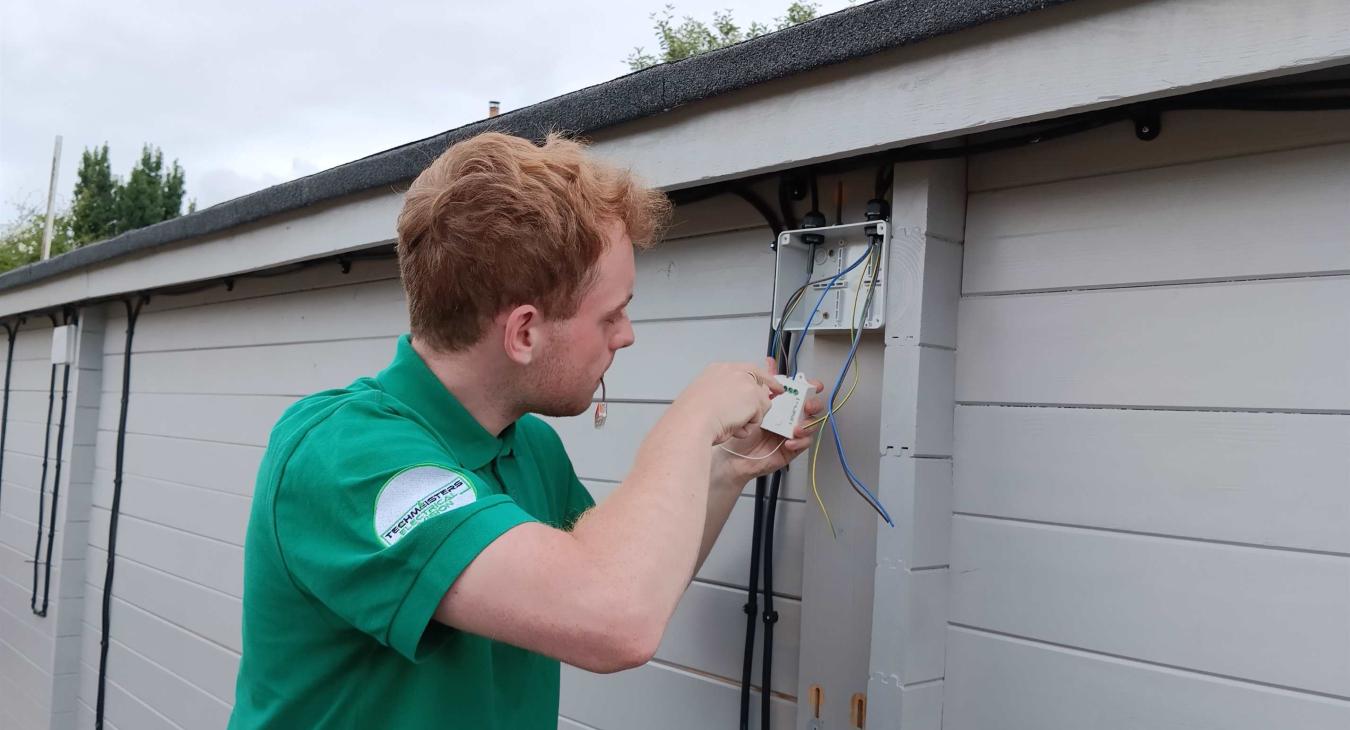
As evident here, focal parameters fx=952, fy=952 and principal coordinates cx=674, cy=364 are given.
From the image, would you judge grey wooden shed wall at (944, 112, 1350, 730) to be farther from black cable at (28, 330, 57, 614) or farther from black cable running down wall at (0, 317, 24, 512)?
black cable running down wall at (0, 317, 24, 512)

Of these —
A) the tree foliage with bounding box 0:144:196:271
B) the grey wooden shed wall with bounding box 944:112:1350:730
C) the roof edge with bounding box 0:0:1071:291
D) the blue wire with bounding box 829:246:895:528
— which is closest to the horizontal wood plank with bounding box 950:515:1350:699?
the grey wooden shed wall with bounding box 944:112:1350:730

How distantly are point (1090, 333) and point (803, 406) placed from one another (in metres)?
0.46

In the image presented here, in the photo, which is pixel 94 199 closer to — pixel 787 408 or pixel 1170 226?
pixel 787 408

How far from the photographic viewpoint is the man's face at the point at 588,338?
1.35 m

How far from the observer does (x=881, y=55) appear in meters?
1.46

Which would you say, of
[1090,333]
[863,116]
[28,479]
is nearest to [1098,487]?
[1090,333]

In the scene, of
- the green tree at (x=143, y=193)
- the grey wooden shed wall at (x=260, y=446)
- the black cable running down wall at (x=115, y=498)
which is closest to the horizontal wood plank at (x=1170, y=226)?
the grey wooden shed wall at (x=260, y=446)

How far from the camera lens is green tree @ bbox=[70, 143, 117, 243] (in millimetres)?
39250

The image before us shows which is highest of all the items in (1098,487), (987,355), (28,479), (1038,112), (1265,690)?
(1038,112)

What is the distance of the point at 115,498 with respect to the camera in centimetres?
490

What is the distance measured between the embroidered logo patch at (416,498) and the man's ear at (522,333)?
0.83ft

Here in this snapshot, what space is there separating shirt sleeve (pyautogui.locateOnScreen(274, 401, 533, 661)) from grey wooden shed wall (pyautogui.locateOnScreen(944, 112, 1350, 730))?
83 centimetres

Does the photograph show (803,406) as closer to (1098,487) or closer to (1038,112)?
(1098,487)

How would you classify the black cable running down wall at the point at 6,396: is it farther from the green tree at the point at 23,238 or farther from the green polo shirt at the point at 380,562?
the green tree at the point at 23,238
